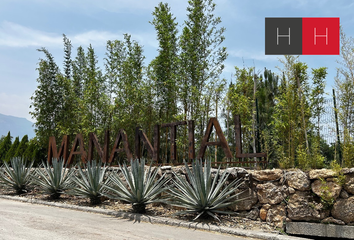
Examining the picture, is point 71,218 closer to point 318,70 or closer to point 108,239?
point 108,239

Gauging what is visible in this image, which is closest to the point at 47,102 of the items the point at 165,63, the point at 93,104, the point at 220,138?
the point at 93,104

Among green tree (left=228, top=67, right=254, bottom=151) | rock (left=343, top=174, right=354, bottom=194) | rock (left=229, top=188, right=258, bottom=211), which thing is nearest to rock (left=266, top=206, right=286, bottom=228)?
rock (left=229, top=188, right=258, bottom=211)

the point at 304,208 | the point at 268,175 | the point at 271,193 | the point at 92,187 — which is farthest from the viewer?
the point at 92,187

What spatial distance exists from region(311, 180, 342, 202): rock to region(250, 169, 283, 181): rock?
2.43 ft

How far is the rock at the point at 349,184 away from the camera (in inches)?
222

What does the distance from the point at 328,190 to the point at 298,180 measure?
1.79 feet

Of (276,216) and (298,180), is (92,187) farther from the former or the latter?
(298,180)

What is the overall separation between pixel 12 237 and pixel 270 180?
4.77m

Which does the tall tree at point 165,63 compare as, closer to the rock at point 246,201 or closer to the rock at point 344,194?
the rock at point 246,201

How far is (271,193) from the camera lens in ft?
20.6

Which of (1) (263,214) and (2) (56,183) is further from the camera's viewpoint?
(2) (56,183)

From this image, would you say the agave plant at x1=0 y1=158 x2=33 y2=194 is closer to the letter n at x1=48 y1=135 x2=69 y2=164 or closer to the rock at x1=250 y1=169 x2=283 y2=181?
the letter n at x1=48 y1=135 x2=69 y2=164

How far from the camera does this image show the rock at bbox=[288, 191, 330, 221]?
582cm

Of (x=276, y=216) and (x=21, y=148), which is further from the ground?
(x=21, y=148)
